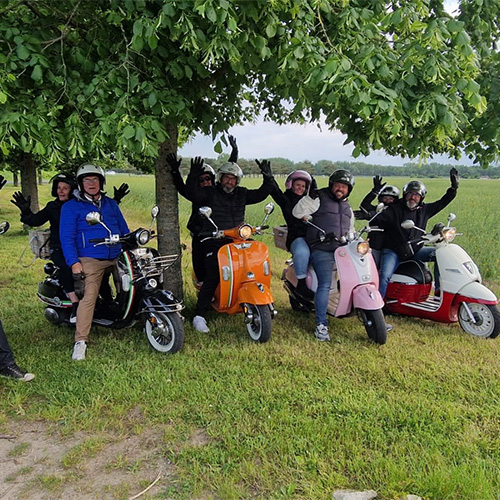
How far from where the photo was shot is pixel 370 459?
9.11 ft

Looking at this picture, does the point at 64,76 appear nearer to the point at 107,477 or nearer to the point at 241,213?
the point at 241,213

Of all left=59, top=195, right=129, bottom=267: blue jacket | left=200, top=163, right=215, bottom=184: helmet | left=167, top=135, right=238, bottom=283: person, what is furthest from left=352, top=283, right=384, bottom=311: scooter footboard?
left=59, top=195, right=129, bottom=267: blue jacket

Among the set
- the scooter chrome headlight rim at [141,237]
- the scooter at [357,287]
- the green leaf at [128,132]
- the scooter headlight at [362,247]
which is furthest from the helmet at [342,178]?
the green leaf at [128,132]

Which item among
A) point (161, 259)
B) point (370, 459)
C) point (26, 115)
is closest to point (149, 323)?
point (161, 259)

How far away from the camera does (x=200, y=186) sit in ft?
17.8

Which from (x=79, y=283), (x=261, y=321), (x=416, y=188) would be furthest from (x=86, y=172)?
(x=416, y=188)

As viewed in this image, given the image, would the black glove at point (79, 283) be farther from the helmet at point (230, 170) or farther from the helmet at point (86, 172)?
the helmet at point (230, 170)

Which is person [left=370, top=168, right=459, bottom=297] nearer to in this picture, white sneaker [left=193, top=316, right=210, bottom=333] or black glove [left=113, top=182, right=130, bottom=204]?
white sneaker [left=193, top=316, right=210, bottom=333]

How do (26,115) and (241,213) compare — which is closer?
(26,115)

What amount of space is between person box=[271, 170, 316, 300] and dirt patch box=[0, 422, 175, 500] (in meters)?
2.70

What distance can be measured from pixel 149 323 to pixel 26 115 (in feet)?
7.56

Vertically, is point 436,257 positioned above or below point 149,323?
above

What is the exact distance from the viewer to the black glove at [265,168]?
16.9 ft

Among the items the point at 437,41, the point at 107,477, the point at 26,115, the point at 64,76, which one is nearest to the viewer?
the point at 107,477
